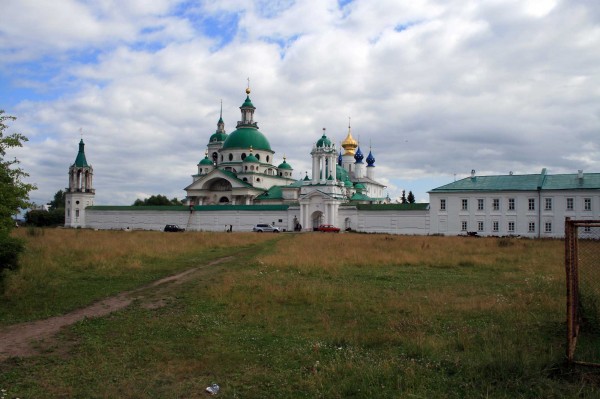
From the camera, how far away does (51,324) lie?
375 inches

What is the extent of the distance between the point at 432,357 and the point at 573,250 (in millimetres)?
2576

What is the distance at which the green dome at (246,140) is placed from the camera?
2938 inches

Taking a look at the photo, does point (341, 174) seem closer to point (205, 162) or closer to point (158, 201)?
point (205, 162)

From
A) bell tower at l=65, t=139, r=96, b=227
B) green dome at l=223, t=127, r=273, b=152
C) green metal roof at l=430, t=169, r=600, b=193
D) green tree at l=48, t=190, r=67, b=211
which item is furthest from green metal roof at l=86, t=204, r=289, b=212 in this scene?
green tree at l=48, t=190, r=67, b=211

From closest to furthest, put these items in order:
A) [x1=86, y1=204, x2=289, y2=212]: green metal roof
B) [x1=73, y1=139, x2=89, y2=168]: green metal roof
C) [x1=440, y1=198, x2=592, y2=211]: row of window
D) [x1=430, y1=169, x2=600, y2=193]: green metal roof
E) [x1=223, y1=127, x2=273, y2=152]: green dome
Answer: [x1=440, y1=198, x2=592, y2=211]: row of window → [x1=430, y1=169, x2=600, y2=193]: green metal roof → [x1=86, y1=204, x2=289, y2=212]: green metal roof → [x1=73, y1=139, x2=89, y2=168]: green metal roof → [x1=223, y1=127, x2=273, y2=152]: green dome

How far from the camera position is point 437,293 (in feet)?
41.3

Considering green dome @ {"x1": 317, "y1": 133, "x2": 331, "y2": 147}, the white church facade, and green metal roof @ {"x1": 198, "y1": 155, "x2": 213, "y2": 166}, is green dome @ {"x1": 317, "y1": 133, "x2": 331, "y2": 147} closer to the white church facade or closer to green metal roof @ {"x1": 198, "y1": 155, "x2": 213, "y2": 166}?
the white church facade

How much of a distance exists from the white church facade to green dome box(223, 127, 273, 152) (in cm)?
15

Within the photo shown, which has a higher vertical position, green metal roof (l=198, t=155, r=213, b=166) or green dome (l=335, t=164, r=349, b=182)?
green metal roof (l=198, t=155, r=213, b=166)

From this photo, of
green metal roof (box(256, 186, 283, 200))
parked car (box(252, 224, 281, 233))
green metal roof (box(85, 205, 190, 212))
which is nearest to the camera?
parked car (box(252, 224, 281, 233))

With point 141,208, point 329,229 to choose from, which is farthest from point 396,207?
point 141,208

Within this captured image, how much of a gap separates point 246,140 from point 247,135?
87 centimetres

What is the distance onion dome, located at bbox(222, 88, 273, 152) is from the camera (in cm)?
7469

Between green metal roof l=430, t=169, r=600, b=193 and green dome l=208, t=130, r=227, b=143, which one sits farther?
green dome l=208, t=130, r=227, b=143
